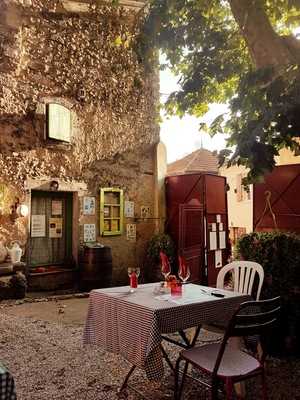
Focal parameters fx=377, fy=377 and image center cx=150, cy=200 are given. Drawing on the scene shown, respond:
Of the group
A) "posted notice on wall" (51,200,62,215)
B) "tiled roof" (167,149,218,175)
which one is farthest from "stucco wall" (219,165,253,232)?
"posted notice on wall" (51,200,62,215)

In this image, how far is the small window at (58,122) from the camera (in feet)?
23.0

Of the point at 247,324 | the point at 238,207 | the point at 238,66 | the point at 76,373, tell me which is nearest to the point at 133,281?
the point at 76,373

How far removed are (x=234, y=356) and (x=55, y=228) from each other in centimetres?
564

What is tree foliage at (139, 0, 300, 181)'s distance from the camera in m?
2.84

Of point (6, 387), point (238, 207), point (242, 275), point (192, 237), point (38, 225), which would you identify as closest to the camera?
point (6, 387)

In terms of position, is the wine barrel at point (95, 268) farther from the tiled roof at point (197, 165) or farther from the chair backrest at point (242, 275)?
the tiled roof at point (197, 165)

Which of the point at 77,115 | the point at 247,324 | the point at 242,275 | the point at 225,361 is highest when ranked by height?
the point at 77,115

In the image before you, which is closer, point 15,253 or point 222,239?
point 15,253

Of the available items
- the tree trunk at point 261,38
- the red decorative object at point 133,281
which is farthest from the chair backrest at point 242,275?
the tree trunk at point 261,38

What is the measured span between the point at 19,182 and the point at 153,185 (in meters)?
3.10

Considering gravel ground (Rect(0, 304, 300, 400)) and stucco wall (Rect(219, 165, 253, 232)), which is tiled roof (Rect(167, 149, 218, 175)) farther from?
gravel ground (Rect(0, 304, 300, 400))

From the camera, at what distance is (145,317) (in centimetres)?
235

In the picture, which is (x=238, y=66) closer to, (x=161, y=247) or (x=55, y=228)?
(x=161, y=247)

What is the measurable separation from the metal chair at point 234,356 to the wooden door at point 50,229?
17.2 ft
